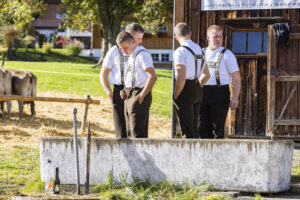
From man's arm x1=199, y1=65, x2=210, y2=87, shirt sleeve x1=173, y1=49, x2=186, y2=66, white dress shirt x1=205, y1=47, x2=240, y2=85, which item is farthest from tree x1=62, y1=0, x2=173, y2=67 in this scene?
shirt sleeve x1=173, y1=49, x2=186, y2=66

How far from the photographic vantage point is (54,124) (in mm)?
13844

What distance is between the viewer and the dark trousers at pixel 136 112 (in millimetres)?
6840

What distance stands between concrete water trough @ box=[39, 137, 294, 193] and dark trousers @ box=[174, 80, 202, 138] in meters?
0.94

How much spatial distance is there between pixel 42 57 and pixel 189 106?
117 ft

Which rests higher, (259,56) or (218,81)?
(259,56)

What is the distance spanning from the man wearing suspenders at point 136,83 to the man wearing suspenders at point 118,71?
0.58 feet

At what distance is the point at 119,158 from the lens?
639 centimetres

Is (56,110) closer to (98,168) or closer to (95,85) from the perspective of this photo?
(95,85)

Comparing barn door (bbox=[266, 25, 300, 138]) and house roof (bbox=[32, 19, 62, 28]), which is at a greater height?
house roof (bbox=[32, 19, 62, 28])

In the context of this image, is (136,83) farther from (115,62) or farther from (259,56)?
(259,56)

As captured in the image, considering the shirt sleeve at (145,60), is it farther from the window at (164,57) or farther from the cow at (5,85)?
the window at (164,57)

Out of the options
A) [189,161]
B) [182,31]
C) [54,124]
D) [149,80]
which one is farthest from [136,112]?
[54,124]

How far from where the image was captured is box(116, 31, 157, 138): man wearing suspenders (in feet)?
22.0

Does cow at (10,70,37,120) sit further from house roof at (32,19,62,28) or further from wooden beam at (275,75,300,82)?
house roof at (32,19,62,28)
